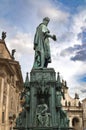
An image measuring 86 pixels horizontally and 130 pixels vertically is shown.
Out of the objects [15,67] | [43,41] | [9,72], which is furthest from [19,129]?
[15,67]

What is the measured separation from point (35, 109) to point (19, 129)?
3.65 ft

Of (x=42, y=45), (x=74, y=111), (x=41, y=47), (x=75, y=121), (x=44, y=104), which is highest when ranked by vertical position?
(x=42, y=45)

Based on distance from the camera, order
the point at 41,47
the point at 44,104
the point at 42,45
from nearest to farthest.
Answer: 1. the point at 44,104
2. the point at 41,47
3. the point at 42,45

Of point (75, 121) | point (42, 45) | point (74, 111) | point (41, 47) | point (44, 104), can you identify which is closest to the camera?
point (44, 104)

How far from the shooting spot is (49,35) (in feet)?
43.4

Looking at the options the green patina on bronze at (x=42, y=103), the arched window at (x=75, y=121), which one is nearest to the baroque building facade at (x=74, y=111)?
the arched window at (x=75, y=121)

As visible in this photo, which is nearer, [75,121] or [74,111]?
[74,111]

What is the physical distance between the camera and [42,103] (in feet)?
38.3

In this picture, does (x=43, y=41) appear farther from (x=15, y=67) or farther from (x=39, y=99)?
(x=15, y=67)

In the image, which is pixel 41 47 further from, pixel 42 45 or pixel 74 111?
pixel 74 111

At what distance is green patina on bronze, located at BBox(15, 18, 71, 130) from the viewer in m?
11.3

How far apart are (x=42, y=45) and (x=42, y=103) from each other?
10.1 ft

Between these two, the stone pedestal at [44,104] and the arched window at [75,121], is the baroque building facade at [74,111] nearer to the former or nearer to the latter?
the arched window at [75,121]

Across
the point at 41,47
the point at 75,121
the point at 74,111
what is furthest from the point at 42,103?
the point at 75,121
